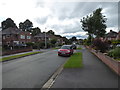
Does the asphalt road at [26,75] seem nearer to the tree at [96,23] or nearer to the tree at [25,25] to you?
the tree at [96,23]

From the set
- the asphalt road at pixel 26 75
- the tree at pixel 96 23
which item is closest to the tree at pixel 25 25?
the tree at pixel 96 23

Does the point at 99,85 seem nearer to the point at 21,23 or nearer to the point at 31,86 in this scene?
the point at 31,86

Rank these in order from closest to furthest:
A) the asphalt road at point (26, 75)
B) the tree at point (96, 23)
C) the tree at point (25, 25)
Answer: the asphalt road at point (26, 75), the tree at point (96, 23), the tree at point (25, 25)

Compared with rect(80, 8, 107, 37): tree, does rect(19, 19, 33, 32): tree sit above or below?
above

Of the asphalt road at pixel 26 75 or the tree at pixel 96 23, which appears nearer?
the asphalt road at pixel 26 75

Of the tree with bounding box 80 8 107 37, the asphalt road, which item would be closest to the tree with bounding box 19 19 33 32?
the tree with bounding box 80 8 107 37

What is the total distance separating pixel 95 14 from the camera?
26.1m

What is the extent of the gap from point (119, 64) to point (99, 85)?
7.29 feet

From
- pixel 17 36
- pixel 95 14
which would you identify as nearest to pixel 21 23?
pixel 17 36

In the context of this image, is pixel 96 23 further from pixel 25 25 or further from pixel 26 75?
pixel 25 25

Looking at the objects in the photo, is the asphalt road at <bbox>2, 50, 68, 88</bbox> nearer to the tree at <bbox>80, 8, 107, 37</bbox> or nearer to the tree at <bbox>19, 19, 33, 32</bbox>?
the tree at <bbox>80, 8, 107, 37</bbox>

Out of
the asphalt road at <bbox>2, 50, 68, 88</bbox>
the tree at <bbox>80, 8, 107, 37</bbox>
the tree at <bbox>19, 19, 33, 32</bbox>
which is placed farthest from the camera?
the tree at <bbox>19, 19, 33, 32</bbox>

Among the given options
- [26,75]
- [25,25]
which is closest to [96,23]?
[26,75]

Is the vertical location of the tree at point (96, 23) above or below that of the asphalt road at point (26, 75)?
above
